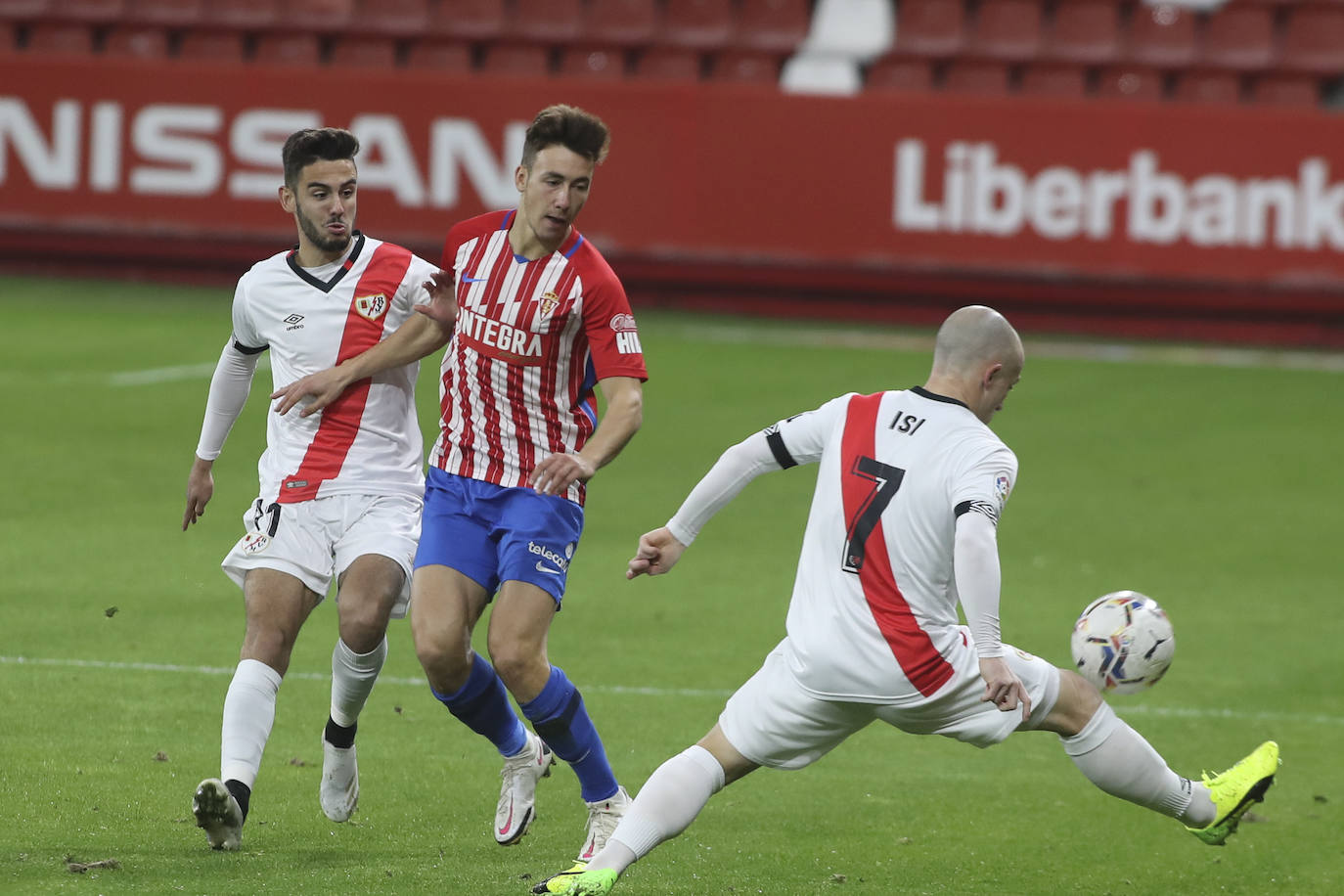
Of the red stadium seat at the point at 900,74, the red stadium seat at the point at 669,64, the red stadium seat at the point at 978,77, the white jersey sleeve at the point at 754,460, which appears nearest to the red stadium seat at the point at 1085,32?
the red stadium seat at the point at 978,77

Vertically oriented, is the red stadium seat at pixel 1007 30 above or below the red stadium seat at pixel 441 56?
above

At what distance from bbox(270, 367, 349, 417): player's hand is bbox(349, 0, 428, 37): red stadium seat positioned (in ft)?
46.7

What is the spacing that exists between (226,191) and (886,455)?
47.2ft

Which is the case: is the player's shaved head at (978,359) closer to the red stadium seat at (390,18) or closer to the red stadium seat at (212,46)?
the red stadium seat at (390,18)

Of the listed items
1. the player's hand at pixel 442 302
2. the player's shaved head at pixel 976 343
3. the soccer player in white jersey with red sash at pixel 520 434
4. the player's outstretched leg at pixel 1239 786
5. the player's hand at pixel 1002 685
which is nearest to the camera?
the player's hand at pixel 1002 685

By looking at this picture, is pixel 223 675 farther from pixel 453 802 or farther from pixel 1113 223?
pixel 1113 223

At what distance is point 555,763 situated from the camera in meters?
6.95

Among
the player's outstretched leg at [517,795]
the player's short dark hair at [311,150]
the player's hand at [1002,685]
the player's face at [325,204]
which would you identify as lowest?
the player's outstretched leg at [517,795]

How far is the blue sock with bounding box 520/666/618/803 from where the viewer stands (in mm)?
5734

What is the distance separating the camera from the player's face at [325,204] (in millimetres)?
6156

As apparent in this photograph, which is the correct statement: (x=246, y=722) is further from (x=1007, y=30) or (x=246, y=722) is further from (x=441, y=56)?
(x=1007, y=30)

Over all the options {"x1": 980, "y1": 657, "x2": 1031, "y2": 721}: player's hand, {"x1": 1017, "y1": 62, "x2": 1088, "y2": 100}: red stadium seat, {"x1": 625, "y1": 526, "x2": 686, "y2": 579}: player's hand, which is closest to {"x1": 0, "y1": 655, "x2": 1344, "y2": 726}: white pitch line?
{"x1": 625, "y1": 526, "x2": 686, "y2": 579}: player's hand

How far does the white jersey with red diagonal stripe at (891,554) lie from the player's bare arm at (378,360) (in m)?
1.52

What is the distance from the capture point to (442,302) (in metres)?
6.11
